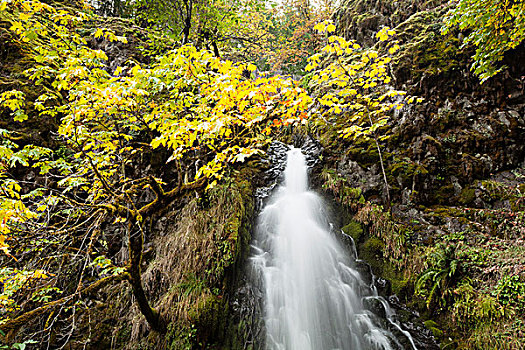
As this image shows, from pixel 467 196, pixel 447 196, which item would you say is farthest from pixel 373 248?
pixel 467 196

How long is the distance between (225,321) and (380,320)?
313cm

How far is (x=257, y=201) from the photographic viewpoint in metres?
7.19

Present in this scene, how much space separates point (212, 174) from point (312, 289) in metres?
3.69

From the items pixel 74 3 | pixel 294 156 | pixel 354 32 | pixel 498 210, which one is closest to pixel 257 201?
pixel 294 156

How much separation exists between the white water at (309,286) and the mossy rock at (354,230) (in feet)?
1.43

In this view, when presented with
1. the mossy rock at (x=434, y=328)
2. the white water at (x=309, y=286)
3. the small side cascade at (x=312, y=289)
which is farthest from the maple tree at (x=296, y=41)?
the mossy rock at (x=434, y=328)

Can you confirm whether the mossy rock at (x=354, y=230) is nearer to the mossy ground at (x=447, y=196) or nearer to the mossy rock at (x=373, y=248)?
the mossy ground at (x=447, y=196)

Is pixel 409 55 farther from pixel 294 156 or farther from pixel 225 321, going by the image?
pixel 225 321

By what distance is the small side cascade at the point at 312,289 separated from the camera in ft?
14.8

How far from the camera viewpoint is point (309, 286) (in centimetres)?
529

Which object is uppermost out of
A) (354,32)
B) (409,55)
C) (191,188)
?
(354,32)

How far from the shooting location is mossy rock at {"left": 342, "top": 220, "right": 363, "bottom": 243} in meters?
5.96

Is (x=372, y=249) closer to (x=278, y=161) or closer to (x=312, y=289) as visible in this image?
(x=312, y=289)

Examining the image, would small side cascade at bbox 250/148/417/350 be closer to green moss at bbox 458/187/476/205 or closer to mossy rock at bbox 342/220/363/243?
mossy rock at bbox 342/220/363/243
